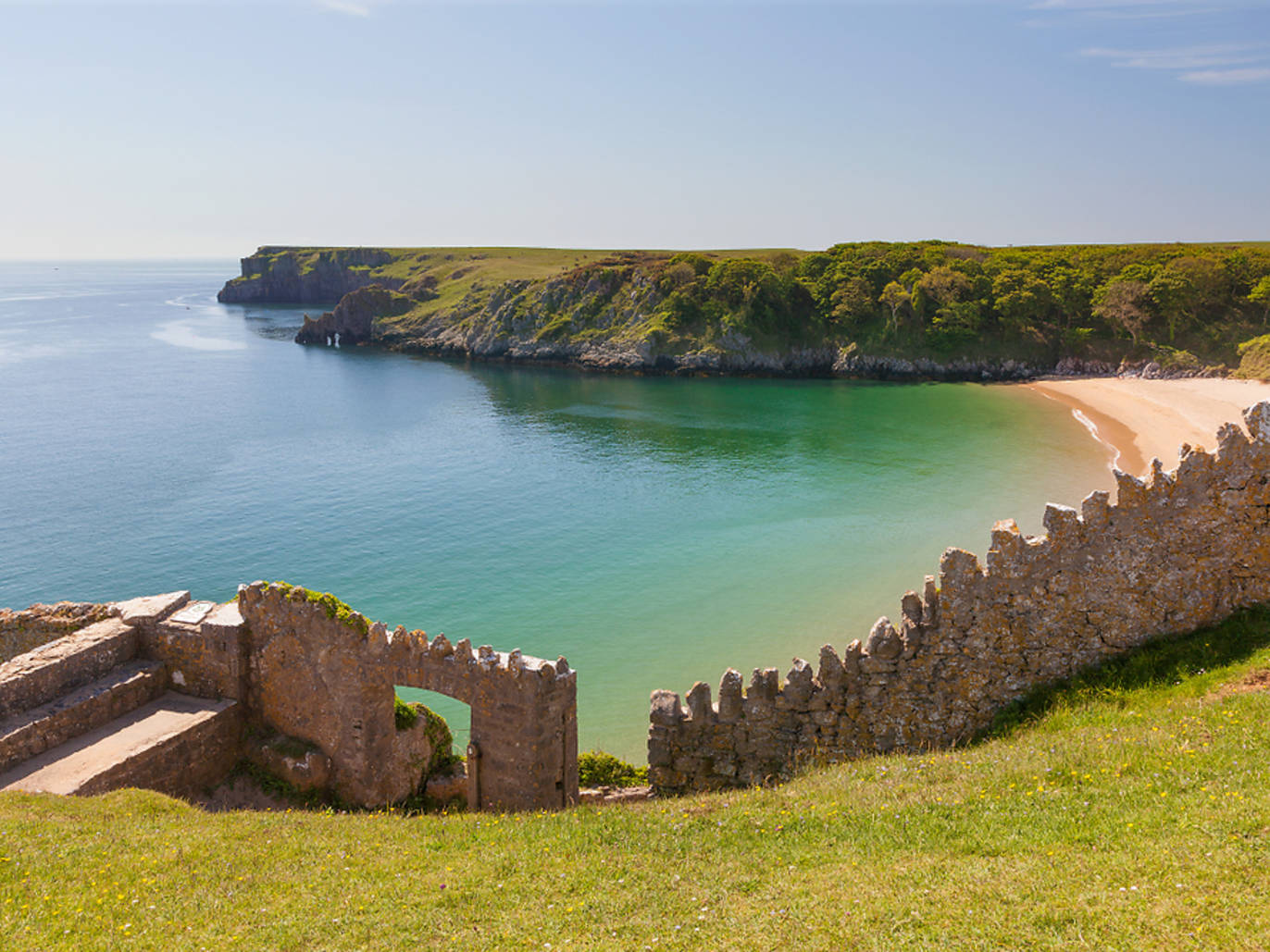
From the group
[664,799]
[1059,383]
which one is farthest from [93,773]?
[1059,383]

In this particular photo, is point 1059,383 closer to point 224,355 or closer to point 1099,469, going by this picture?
point 1099,469

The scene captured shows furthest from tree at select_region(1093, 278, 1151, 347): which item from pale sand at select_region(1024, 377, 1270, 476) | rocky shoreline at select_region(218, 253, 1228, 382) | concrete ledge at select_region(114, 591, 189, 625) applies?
concrete ledge at select_region(114, 591, 189, 625)

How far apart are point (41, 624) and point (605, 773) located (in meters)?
Result: 14.0

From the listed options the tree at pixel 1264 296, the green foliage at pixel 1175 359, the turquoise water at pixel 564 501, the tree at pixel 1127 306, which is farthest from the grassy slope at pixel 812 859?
the tree at pixel 1264 296

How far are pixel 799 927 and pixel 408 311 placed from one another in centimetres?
14922

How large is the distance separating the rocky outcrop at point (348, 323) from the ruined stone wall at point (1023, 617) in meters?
140

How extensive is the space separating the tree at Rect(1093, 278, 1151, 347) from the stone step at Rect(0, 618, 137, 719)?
101388 mm

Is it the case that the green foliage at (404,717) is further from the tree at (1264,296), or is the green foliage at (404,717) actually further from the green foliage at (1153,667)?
the tree at (1264,296)

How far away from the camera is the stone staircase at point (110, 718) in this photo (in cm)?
1529

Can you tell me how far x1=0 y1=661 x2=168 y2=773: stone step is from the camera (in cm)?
1546

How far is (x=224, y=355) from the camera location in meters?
128

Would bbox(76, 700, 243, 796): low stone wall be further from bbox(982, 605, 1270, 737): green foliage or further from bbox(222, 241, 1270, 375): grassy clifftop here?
bbox(222, 241, 1270, 375): grassy clifftop

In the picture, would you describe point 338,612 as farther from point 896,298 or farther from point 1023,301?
point 1023,301

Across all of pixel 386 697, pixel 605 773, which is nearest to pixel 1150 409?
pixel 605 773
